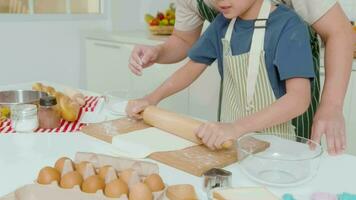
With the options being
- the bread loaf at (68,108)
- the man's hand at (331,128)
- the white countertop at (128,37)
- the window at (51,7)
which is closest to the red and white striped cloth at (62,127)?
the bread loaf at (68,108)

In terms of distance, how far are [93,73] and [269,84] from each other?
1.83 metres

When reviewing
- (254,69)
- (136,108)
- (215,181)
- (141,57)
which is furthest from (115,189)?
(141,57)

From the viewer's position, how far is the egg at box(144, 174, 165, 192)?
0.67m

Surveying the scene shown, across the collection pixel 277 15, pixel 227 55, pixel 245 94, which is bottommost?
pixel 245 94

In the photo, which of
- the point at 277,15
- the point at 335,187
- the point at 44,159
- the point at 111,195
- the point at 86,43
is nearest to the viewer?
the point at 111,195

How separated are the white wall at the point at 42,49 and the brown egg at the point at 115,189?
6.56ft

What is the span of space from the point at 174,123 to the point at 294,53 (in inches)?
12.8

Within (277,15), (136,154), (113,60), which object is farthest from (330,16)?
(113,60)

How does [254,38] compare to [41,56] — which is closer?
[254,38]

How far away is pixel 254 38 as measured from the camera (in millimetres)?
1104

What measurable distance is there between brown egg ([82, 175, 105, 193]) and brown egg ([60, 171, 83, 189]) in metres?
0.01

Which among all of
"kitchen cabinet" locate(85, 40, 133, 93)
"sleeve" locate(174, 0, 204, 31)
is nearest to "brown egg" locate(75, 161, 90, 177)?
"sleeve" locate(174, 0, 204, 31)

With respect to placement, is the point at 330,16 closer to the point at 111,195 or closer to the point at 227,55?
the point at 227,55

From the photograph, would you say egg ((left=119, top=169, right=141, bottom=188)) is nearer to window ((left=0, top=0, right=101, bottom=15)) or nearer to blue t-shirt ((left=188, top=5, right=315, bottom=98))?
blue t-shirt ((left=188, top=5, right=315, bottom=98))
